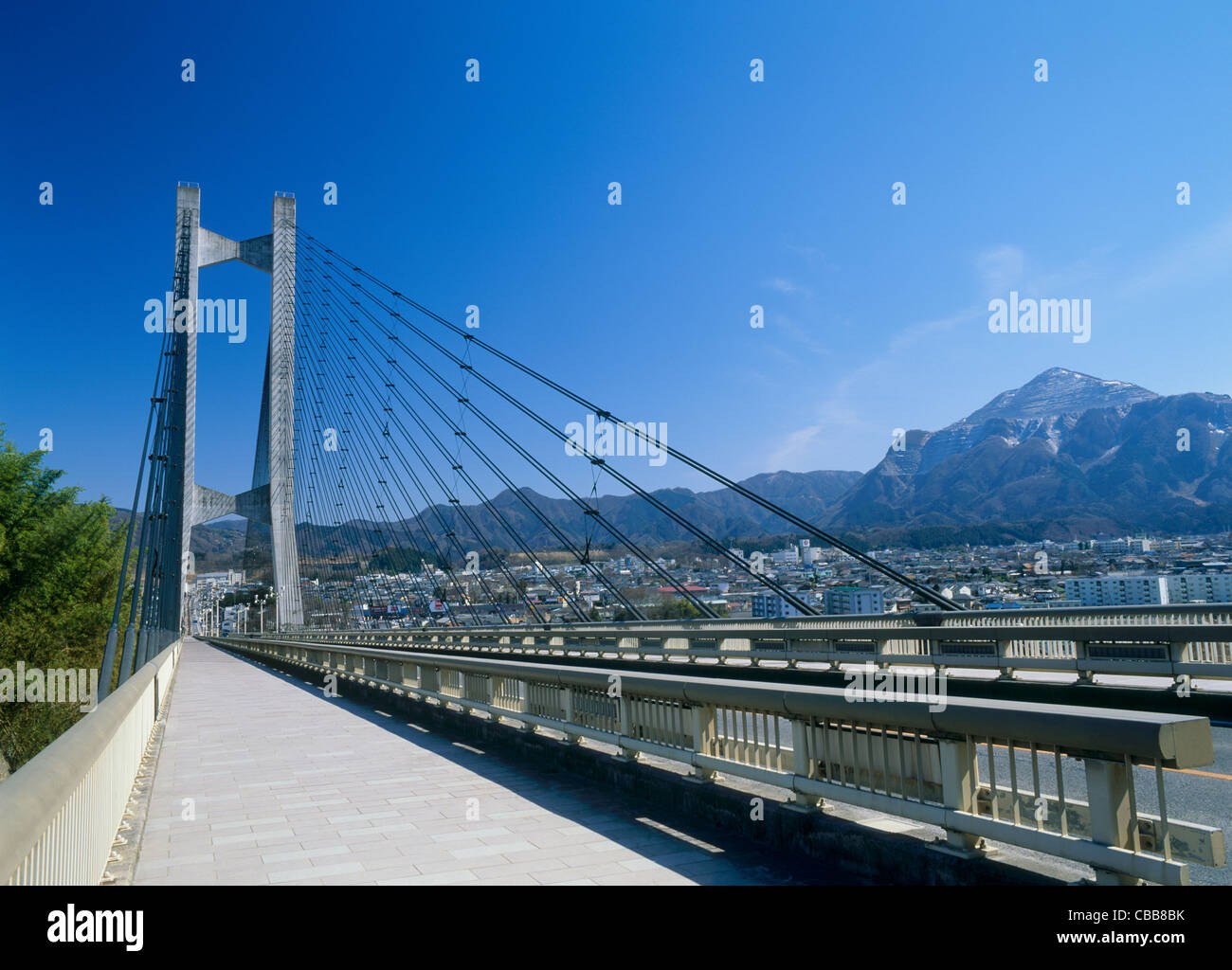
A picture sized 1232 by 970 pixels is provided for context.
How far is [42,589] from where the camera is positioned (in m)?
34.1

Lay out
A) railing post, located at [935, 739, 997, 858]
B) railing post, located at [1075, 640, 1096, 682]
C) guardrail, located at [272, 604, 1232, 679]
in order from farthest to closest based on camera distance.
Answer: railing post, located at [1075, 640, 1096, 682], guardrail, located at [272, 604, 1232, 679], railing post, located at [935, 739, 997, 858]

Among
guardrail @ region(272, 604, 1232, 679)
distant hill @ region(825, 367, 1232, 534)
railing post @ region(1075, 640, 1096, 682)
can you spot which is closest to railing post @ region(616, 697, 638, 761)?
guardrail @ region(272, 604, 1232, 679)

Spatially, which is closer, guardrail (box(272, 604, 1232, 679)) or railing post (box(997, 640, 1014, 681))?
guardrail (box(272, 604, 1232, 679))

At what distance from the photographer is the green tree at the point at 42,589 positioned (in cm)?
3036

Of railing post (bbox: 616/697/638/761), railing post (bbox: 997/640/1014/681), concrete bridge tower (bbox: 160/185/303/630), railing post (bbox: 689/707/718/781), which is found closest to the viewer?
railing post (bbox: 689/707/718/781)

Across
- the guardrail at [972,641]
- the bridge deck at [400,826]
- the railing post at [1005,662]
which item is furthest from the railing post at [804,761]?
the railing post at [1005,662]

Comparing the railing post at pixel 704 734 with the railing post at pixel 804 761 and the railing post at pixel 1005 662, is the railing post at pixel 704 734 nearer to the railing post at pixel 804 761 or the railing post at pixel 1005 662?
the railing post at pixel 804 761

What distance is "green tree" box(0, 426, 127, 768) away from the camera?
30359 mm

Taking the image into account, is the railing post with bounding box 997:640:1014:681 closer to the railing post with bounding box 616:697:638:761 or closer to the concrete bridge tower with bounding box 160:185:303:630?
the railing post with bounding box 616:697:638:761

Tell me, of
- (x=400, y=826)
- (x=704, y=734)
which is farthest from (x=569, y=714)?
(x=704, y=734)

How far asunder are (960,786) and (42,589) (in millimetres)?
37816

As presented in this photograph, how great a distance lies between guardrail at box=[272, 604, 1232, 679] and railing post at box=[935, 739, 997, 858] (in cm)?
852

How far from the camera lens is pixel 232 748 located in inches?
475

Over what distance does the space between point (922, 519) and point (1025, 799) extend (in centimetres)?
7322
